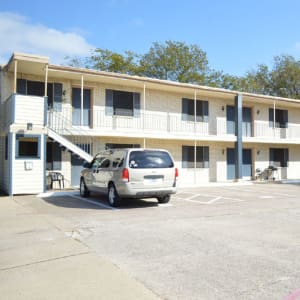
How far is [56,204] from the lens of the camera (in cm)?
1091

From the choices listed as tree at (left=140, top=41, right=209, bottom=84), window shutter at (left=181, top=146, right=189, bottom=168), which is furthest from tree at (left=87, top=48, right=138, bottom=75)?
window shutter at (left=181, top=146, right=189, bottom=168)

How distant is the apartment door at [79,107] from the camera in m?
16.4

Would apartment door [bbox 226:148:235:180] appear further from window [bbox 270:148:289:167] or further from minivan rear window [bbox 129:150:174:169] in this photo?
minivan rear window [bbox 129:150:174:169]

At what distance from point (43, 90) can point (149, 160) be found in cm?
821

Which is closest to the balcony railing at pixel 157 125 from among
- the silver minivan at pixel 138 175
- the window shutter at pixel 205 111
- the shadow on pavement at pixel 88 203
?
the window shutter at pixel 205 111

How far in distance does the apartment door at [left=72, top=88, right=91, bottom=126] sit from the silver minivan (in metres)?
6.06

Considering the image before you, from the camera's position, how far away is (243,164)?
863 inches

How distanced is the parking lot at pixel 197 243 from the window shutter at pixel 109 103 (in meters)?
7.31

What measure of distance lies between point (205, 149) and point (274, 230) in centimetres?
1365

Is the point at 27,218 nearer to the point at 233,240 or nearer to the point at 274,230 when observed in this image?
the point at 233,240

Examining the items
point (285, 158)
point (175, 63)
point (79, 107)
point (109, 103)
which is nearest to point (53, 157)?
point (79, 107)

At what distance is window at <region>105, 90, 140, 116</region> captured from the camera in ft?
56.8

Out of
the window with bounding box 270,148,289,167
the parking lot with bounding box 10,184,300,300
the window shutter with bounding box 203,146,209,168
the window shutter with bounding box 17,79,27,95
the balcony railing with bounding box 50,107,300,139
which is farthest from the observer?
the window with bounding box 270,148,289,167

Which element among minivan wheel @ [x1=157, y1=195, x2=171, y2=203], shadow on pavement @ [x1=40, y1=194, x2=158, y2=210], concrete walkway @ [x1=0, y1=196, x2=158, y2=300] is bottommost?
shadow on pavement @ [x1=40, y1=194, x2=158, y2=210]
